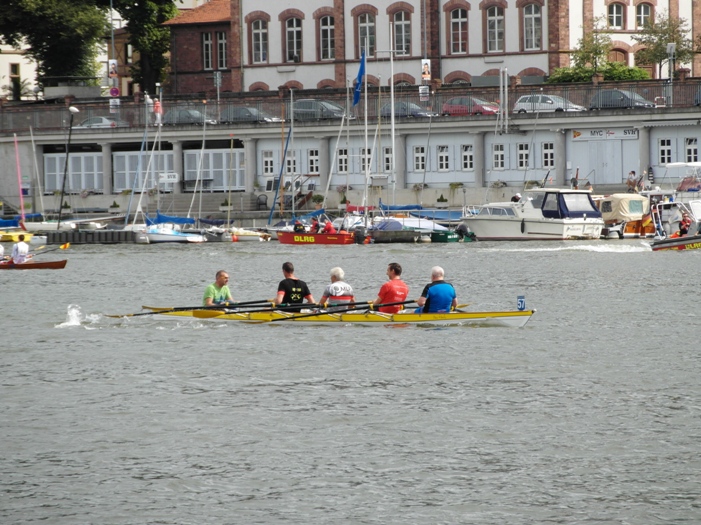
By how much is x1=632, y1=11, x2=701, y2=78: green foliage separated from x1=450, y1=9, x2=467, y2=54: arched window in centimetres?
1084

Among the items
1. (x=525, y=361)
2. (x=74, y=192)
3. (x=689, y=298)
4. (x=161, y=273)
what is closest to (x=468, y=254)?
(x=161, y=273)

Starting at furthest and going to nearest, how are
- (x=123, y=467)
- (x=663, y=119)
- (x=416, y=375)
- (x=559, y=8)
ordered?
(x=559, y=8) → (x=663, y=119) → (x=416, y=375) → (x=123, y=467)

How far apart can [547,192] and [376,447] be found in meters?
45.8

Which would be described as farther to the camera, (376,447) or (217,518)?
(376,447)

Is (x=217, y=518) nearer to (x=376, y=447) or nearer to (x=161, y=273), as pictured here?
(x=376, y=447)

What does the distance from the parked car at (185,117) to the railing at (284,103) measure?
0.69ft

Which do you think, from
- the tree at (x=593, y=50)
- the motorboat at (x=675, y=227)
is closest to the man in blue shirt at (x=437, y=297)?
the motorboat at (x=675, y=227)

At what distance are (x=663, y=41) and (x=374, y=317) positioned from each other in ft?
193

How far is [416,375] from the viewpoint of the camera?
25.1m

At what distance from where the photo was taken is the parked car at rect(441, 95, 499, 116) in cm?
7638

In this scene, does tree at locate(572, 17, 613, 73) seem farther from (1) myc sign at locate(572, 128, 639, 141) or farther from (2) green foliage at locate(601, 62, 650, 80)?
(1) myc sign at locate(572, 128, 639, 141)

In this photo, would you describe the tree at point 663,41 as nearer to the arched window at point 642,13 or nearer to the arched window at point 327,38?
the arched window at point 642,13

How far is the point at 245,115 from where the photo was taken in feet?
267

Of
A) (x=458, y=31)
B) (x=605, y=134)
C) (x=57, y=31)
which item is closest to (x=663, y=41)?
(x=605, y=134)
